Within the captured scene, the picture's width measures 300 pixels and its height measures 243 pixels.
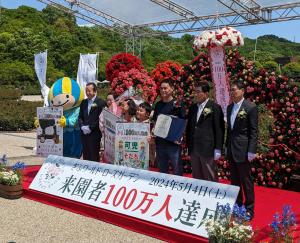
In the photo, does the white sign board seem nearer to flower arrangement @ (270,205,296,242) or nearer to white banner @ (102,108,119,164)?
white banner @ (102,108,119,164)

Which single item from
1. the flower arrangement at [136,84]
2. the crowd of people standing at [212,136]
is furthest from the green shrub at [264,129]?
the flower arrangement at [136,84]

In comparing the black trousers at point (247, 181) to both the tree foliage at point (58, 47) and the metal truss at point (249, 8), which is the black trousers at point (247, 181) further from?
the tree foliage at point (58, 47)

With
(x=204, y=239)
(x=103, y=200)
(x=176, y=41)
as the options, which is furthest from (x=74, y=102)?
(x=176, y=41)

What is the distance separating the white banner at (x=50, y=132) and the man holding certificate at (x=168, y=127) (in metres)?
1.83

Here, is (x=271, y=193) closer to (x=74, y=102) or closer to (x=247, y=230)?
(x=247, y=230)

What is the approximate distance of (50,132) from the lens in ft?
19.8

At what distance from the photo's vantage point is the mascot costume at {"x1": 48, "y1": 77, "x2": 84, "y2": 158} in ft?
20.1

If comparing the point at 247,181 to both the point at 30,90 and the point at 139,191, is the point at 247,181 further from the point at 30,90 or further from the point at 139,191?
the point at 30,90

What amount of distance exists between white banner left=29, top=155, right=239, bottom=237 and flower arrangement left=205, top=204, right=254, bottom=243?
0.25 metres

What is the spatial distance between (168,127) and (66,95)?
7.31 feet

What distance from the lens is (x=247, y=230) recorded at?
3055 millimetres

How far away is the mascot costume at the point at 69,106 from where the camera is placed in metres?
6.12

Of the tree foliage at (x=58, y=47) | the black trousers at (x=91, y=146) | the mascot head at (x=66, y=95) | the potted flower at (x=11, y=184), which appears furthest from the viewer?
the tree foliage at (x=58, y=47)

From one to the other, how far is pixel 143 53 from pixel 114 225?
3043cm
